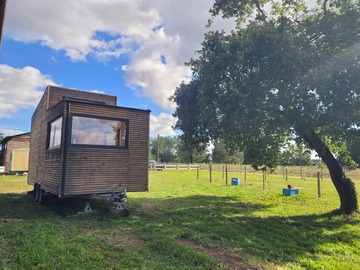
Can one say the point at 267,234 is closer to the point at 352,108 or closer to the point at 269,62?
the point at 352,108

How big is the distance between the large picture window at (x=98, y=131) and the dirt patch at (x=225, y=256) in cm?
364

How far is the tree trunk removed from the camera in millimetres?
9797

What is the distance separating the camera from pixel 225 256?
5.16 metres

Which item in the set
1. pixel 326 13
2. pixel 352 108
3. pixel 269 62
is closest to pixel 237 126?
pixel 269 62

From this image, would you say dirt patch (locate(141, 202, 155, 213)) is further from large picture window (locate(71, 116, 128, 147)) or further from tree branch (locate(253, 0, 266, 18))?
tree branch (locate(253, 0, 266, 18))

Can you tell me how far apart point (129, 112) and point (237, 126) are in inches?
135

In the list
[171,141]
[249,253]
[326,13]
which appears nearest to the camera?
[249,253]

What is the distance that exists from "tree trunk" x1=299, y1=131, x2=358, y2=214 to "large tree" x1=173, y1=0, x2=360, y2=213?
0.03 meters

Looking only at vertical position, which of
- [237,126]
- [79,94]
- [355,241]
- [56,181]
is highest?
[79,94]

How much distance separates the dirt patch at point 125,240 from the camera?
17.3 ft

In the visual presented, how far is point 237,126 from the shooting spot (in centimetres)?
866

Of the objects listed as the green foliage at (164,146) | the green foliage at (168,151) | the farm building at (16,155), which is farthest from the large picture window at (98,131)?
the green foliage at (164,146)

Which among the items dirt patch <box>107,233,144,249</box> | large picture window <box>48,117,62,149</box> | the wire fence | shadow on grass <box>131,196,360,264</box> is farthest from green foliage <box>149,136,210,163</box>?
dirt patch <box>107,233,144,249</box>

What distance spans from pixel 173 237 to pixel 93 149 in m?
3.38
